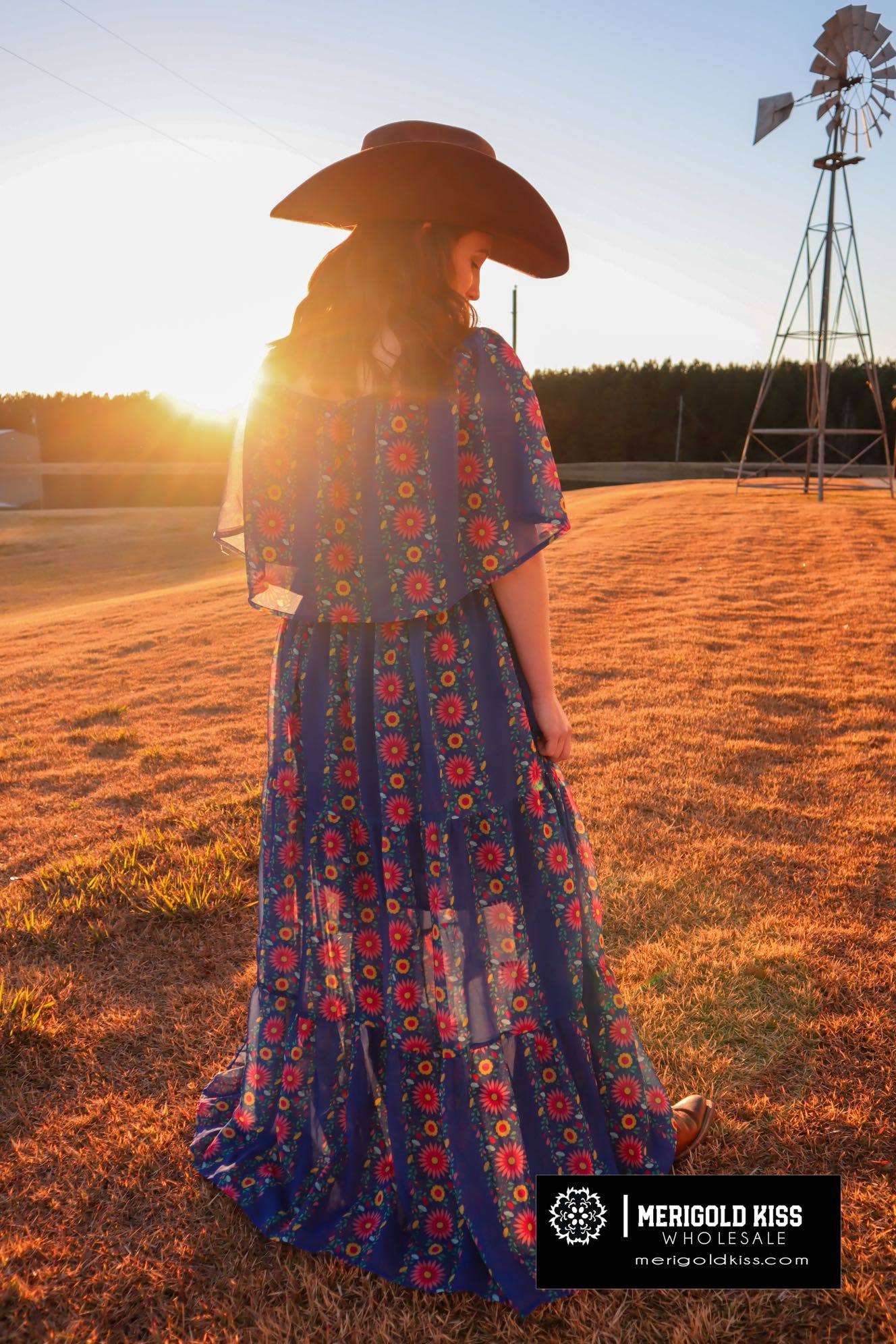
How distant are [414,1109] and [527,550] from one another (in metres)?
1.07

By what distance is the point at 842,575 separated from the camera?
848 cm

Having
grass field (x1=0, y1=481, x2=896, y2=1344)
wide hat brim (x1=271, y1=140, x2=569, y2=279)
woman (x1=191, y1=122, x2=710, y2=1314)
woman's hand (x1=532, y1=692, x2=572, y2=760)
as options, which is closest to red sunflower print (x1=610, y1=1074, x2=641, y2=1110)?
woman (x1=191, y1=122, x2=710, y2=1314)

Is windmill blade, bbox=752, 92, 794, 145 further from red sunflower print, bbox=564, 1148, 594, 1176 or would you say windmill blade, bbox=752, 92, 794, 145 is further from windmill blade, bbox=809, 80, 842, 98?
red sunflower print, bbox=564, 1148, 594, 1176

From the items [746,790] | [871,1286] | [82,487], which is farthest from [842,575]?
[82,487]

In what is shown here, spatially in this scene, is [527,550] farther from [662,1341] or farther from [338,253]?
[662,1341]

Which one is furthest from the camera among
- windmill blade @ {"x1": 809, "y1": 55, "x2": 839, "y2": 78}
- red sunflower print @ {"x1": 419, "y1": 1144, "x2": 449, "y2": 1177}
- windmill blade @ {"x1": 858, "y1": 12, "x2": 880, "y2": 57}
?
windmill blade @ {"x1": 809, "y1": 55, "x2": 839, "y2": 78}

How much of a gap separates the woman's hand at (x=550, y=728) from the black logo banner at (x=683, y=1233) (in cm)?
77

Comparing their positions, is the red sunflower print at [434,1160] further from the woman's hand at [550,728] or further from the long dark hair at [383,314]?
the long dark hair at [383,314]

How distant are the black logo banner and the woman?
0.25 ft

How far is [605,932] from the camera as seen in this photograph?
2.69 meters

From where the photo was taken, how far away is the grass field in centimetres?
155

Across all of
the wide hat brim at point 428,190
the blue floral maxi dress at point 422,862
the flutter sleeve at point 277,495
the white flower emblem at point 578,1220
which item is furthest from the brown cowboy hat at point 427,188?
the white flower emblem at point 578,1220

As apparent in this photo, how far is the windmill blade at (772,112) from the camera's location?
1364 centimetres

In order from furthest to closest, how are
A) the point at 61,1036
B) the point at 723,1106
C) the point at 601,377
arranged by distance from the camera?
the point at 601,377 < the point at 61,1036 < the point at 723,1106
